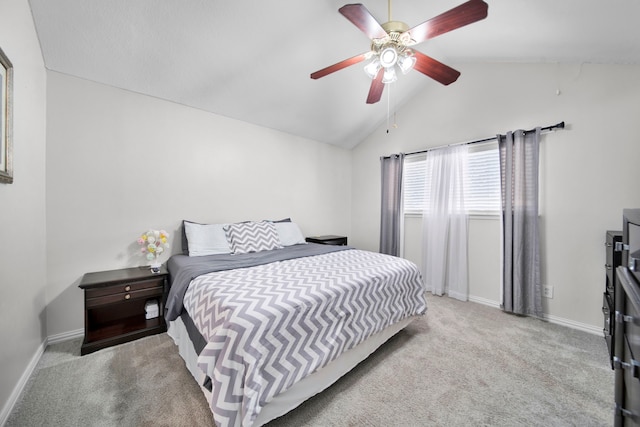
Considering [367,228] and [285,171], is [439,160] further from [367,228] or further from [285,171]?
[285,171]

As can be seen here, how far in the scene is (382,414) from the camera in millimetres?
1361

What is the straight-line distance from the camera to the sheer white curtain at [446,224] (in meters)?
3.13

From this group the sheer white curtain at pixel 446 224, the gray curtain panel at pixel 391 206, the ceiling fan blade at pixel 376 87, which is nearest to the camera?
the ceiling fan blade at pixel 376 87

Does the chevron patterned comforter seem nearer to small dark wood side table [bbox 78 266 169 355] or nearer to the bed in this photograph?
the bed

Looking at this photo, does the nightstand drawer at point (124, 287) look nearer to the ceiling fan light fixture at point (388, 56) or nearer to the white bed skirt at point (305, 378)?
the white bed skirt at point (305, 378)

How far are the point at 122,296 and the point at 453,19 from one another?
3.13 metres

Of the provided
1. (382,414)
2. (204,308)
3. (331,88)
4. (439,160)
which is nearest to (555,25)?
(439,160)

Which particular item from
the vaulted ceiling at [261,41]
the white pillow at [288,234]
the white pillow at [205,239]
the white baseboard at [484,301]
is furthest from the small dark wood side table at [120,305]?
the white baseboard at [484,301]

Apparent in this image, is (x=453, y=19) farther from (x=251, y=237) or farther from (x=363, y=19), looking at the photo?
(x=251, y=237)

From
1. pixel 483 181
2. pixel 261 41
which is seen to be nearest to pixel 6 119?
pixel 261 41

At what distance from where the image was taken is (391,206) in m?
3.89

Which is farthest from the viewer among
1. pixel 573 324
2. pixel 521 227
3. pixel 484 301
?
pixel 484 301

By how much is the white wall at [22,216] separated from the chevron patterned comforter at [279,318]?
912mm

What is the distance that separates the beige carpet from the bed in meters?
0.13
